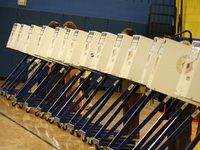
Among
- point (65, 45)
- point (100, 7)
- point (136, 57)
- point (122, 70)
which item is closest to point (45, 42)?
point (65, 45)

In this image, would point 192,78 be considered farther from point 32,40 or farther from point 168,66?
point 32,40

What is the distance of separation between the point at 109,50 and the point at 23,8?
8.71 m

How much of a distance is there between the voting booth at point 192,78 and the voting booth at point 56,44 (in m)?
4.27

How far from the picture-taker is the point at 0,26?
1492cm

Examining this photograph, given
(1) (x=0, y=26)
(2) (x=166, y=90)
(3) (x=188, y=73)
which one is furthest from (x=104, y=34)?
(1) (x=0, y=26)

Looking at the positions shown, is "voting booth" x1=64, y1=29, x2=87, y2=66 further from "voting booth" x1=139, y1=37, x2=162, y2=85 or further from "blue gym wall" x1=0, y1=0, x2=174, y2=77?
"blue gym wall" x1=0, y1=0, x2=174, y2=77

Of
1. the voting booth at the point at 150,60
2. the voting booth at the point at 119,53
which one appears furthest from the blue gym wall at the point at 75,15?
the voting booth at the point at 150,60

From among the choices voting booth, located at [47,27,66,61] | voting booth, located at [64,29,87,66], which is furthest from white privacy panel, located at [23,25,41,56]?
voting booth, located at [64,29,87,66]

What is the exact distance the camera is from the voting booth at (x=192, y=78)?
14.6 ft

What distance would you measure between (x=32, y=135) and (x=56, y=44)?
2141 millimetres

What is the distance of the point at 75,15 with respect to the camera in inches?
607

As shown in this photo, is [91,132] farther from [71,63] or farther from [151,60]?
[151,60]

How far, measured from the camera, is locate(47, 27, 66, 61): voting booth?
8641 mm

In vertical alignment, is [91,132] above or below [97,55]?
below
